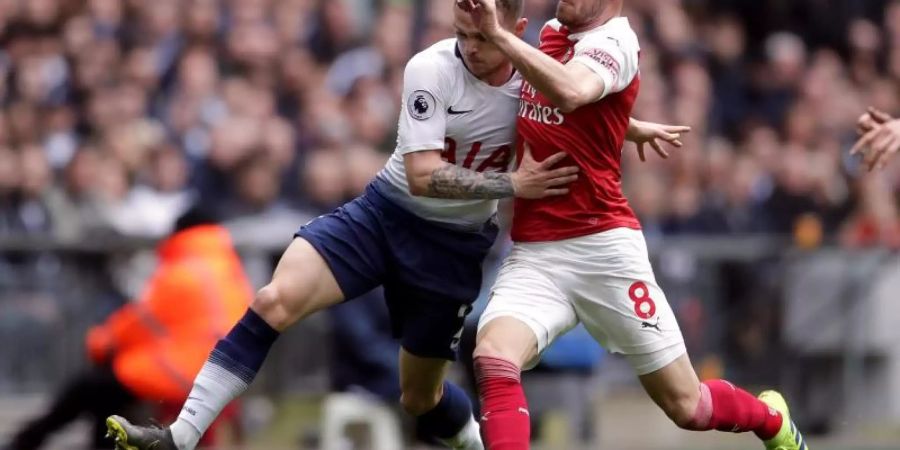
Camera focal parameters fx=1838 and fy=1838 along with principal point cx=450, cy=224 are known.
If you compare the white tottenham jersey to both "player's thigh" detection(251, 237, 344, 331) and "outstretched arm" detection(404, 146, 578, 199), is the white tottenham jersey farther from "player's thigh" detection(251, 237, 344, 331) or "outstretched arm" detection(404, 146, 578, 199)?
"player's thigh" detection(251, 237, 344, 331)

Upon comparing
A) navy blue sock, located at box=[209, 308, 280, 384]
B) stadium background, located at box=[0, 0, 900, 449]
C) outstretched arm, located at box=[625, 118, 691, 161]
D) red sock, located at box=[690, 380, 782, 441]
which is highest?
outstretched arm, located at box=[625, 118, 691, 161]

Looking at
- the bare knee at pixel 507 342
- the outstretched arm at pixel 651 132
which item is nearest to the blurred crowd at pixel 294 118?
the outstretched arm at pixel 651 132

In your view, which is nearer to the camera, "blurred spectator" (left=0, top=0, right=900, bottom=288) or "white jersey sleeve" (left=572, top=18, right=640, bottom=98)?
"white jersey sleeve" (left=572, top=18, right=640, bottom=98)

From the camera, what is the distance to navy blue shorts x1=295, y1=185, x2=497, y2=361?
8062 millimetres

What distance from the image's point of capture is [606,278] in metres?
7.77

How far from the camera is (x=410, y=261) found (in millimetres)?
8133

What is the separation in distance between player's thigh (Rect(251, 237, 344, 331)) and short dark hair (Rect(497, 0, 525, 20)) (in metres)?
1.33

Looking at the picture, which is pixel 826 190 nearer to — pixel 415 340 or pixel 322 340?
pixel 322 340

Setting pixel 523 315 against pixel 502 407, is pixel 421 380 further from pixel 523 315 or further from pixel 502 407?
pixel 502 407

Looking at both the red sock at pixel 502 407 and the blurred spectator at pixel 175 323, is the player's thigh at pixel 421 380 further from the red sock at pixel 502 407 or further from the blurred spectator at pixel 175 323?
the blurred spectator at pixel 175 323

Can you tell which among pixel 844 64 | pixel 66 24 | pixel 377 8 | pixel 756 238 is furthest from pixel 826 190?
pixel 66 24

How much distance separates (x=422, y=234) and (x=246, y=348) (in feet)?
3.06

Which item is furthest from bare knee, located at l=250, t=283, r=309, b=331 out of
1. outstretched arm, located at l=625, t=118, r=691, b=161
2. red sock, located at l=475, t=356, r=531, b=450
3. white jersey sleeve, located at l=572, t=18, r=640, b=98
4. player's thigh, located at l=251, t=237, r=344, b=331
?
outstretched arm, located at l=625, t=118, r=691, b=161

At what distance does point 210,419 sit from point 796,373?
726cm
